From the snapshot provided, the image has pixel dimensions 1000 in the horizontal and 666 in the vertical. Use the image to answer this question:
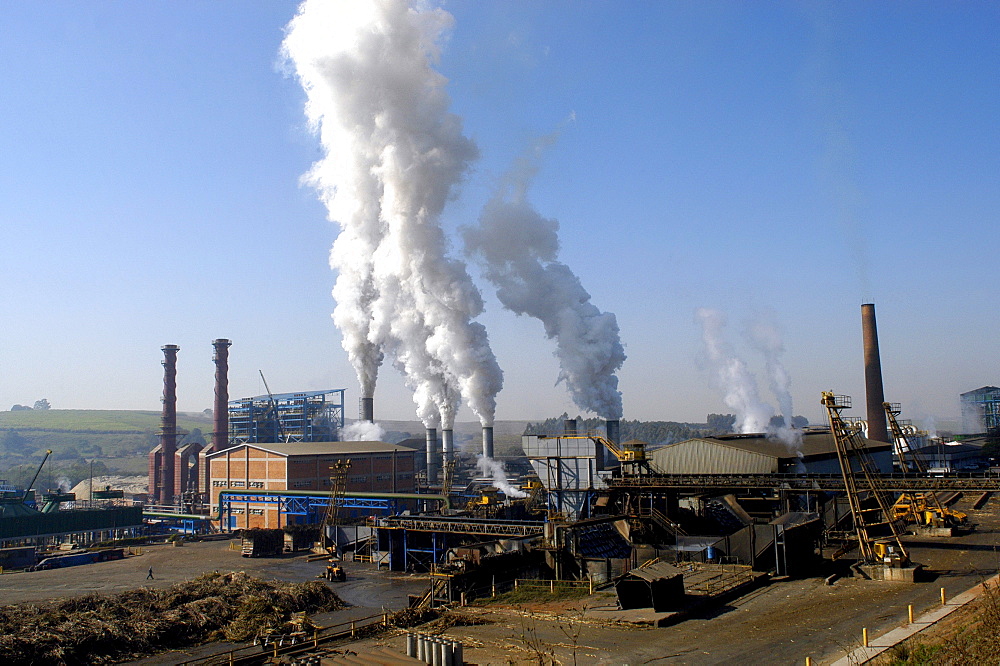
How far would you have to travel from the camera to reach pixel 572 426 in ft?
173

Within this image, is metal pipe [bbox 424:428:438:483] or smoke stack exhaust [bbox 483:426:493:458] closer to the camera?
smoke stack exhaust [bbox 483:426:493:458]

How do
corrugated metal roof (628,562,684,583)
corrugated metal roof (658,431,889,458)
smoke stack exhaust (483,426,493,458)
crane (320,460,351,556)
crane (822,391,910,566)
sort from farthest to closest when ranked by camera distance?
smoke stack exhaust (483,426,493,458)
corrugated metal roof (658,431,889,458)
crane (320,460,351,556)
crane (822,391,910,566)
corrugated metal roof (628,562,684,583)

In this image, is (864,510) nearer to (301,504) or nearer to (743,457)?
(743,457)

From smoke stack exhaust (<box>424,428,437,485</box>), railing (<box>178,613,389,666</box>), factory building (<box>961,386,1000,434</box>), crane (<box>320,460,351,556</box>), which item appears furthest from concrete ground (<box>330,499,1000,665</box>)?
factory building (<box>961,386,1000,434</box>)

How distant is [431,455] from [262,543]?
2596 centimetres

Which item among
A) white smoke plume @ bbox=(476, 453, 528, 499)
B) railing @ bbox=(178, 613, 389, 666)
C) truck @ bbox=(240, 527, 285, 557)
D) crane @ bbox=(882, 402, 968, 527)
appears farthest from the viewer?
white smoke plume @ bbox=(476, 453, 528, 499)

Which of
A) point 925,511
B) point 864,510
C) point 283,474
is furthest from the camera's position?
point 283,474

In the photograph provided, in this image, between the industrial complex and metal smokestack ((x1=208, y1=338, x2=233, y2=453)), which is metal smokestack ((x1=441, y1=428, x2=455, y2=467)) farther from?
metal smokestack ((x1=208, y1=338, x2=233, y2=453))

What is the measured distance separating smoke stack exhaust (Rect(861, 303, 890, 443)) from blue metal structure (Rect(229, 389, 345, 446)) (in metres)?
57.7

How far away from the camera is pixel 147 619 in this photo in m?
23.1

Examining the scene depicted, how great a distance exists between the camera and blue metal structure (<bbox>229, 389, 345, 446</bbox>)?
86625 mm

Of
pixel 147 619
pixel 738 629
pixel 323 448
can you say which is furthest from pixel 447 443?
pixel 738 629

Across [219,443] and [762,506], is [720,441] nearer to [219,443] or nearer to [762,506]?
[762,506]

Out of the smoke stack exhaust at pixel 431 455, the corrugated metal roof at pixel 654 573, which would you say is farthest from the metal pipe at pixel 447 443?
the corrugated metal roof at pixel 654 573
